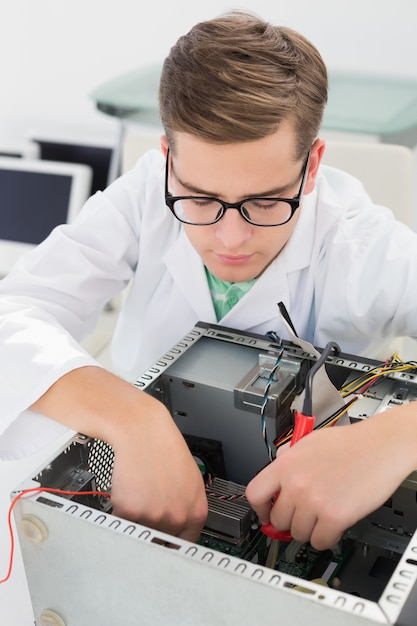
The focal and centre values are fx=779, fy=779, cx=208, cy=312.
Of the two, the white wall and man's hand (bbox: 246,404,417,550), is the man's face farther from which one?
the white wall

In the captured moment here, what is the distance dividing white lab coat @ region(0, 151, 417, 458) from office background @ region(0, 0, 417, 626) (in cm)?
135

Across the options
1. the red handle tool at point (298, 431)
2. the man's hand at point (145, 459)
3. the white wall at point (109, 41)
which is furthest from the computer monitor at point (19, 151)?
the red handle tool at point (298, 431)

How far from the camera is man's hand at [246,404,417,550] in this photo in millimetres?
762

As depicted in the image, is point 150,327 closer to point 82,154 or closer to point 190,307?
point 190,307

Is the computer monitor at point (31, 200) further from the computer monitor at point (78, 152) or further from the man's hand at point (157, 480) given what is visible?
the man's hand at point (157, 480)

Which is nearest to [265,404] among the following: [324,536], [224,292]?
[324,536]

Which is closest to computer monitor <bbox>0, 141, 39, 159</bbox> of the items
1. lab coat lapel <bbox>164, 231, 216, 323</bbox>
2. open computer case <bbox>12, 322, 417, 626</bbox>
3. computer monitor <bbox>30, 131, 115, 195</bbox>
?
computer monitor <bbox>30, 131, 115, 195</bbox>

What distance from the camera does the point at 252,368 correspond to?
0.96 meters

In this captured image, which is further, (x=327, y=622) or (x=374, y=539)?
(x=374, y=539)

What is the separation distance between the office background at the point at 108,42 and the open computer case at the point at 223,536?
1.79m

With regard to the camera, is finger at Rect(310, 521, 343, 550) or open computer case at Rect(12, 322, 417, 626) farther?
finger at Rect(310, 521, 343, 550)

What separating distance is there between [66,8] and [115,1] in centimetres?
21

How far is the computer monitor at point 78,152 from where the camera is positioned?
2662mm

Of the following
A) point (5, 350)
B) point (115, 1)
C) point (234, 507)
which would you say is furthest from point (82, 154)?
point (234, 507)
